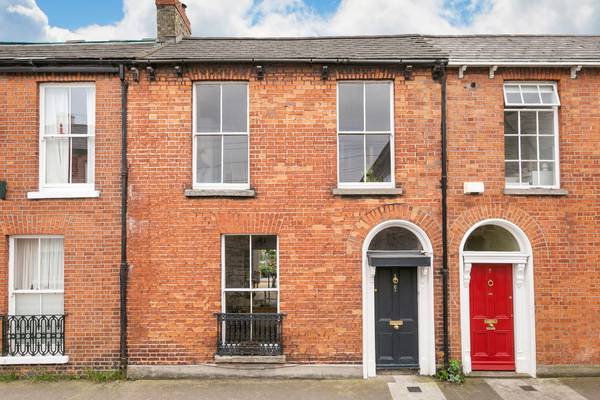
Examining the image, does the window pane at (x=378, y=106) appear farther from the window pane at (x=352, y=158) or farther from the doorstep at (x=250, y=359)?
the doorstep at (x=250, y=359)

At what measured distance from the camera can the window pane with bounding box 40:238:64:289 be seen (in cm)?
873

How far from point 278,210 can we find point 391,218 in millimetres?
2265

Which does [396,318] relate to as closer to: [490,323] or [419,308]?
[419,308]

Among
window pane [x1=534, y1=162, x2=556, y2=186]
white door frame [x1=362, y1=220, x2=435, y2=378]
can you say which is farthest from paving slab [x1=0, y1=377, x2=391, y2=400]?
window pane [x1=534, y1=162, x2=556, y2=186]

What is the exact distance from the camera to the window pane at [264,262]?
8734mm

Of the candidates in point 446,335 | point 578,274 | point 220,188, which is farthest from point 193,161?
point 578,274

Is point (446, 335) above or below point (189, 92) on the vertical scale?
below

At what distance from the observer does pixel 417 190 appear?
8695mm

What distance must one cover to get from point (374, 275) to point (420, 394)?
89.7 inches

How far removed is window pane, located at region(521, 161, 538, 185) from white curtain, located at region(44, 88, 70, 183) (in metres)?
9.42

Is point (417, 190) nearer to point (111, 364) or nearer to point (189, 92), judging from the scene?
point (189, 92)

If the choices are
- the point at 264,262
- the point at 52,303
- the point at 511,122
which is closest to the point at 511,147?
the point at 511,122

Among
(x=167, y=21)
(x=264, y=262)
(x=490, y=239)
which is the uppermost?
(x=167, y=21)

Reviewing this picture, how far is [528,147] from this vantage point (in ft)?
29.6
